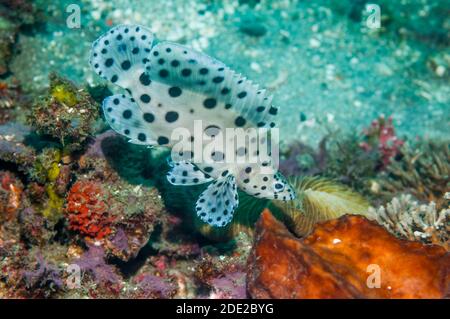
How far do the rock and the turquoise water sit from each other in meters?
4.12

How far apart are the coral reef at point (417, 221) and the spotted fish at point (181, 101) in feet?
5.78

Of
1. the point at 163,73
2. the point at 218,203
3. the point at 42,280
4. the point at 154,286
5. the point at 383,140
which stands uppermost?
the point at 163,73

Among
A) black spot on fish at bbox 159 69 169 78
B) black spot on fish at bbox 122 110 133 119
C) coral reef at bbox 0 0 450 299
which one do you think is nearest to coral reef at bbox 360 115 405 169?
coral reef at bbox 0 0 450 299

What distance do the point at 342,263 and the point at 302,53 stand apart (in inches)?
252

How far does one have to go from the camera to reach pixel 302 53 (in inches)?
369

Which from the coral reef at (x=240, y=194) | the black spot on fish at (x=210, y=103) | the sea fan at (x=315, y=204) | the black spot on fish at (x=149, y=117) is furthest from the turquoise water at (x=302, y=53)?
the black spot on fish at (x=210, y=103)

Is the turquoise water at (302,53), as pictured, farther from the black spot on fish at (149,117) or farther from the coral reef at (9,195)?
the black spot on fish at (149,117)

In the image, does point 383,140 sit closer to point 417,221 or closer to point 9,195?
point 417,221

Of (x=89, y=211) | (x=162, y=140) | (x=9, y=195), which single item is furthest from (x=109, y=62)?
(x=9, y=195)

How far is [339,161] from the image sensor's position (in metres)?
7.54

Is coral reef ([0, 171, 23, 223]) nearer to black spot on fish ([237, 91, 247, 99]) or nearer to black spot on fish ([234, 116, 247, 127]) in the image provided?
black spot on fish ([234, 116, 247, 127])

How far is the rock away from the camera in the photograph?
11.9 feet
